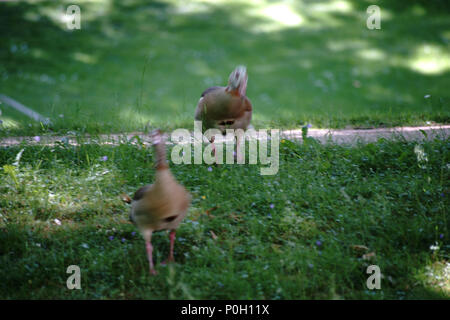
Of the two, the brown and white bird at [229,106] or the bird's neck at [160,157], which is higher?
the brown and white bird at [229,106]

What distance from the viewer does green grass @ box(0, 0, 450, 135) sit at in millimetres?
13258

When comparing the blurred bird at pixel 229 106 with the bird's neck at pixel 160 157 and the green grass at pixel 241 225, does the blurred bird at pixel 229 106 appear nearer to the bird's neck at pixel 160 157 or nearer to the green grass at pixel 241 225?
the green grass at pixel 241 225

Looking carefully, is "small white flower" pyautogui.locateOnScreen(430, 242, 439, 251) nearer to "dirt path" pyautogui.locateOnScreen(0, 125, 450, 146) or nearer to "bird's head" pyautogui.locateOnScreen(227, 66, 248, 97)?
"dirt path" pyautogui.locateOnScreen(0, 125, 450, 146)

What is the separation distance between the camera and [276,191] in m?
5.54

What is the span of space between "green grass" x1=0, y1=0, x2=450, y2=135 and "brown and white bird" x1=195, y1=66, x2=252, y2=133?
5588mm

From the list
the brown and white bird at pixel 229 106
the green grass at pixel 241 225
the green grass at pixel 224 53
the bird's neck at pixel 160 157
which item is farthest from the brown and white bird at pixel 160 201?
the green grass at pixel 224 53

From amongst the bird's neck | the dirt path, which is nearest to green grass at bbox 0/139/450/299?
the dirt path

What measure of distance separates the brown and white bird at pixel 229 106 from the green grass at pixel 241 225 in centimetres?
54

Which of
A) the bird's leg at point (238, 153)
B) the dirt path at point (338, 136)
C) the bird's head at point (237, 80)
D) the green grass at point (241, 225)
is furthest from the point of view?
the dirt path at point (338, 136)

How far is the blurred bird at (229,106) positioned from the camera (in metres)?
5.97

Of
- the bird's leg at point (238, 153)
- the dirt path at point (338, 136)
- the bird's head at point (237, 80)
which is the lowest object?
the bird's leg at point (238, 153)

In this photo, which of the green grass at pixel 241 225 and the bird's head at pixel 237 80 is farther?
the bird's head at pixel 237 80

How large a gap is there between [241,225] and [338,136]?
2.57m

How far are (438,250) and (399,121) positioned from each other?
3.37 metres
